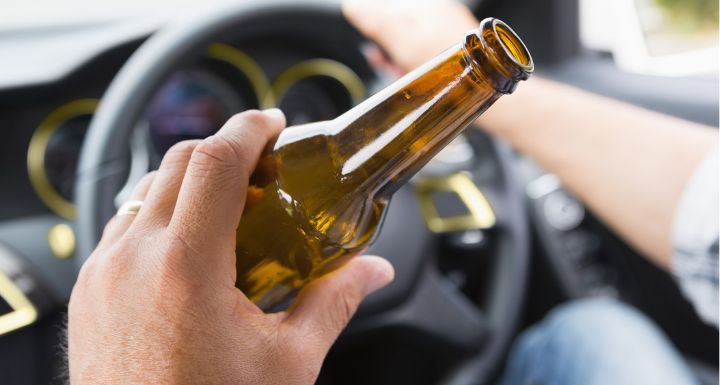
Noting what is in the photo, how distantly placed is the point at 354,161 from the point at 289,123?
2.21ft

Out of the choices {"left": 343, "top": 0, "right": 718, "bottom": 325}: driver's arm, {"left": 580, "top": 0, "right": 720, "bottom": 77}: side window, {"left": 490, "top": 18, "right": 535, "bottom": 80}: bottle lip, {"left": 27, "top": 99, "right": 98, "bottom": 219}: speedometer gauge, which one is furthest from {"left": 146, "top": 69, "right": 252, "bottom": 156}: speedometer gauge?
{"left": 580, "top": 0, "right": 720, "bottom": 77}: side window

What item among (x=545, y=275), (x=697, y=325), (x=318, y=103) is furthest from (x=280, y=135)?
(x=697, y=325)

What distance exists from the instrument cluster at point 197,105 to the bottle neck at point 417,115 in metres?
0.45

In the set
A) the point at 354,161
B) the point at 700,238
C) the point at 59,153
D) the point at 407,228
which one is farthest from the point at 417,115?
the point at 59,153

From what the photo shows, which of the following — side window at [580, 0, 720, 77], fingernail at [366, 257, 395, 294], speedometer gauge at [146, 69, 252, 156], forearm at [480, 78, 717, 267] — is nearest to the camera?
fingernail at [366, 257, 395, 294]

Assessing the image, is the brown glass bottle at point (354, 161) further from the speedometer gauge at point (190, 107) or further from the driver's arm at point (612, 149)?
the speedometer gauge at point (190, 107)

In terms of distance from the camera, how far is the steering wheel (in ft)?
2.66

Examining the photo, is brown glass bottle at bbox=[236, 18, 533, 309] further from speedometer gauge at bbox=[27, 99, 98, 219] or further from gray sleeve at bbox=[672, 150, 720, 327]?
speedometer gauge at bbox=[27, 99, 98, 219]

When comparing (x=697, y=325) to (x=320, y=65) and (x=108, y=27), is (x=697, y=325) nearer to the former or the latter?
(x=320, y=65)

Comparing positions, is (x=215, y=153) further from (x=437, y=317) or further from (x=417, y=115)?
(x=437, y=317)

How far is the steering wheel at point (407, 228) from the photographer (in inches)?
32.0

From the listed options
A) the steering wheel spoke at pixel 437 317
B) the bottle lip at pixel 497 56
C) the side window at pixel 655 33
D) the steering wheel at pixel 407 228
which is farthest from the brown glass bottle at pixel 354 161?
the side window at pixel 655 33

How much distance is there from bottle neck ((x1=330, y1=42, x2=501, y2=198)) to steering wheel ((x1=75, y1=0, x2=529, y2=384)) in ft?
1.37

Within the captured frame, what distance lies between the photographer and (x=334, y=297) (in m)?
0.51
